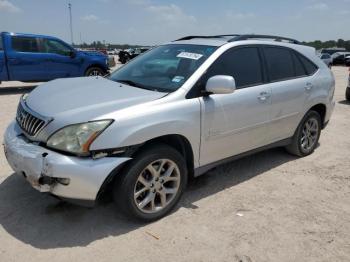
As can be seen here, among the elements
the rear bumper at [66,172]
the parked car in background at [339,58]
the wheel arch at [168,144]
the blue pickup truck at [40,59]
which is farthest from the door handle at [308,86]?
the parked car in background at [339,58]

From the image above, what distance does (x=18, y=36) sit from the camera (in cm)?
1100

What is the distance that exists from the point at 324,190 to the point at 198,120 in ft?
6.07

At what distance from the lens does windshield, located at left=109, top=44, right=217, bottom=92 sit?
11.8 ft

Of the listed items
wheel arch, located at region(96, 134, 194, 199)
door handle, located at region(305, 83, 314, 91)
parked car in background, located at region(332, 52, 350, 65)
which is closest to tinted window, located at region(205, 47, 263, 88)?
wheel arch, located at region(96, 134, 194, 199)

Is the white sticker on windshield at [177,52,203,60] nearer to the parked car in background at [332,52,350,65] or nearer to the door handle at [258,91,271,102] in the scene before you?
the door handle at [258,91,271,102]

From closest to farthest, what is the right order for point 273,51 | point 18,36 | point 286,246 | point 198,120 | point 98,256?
point 98,256 → point 286,246 → point 198,120 → point 273,51 → point 18,36

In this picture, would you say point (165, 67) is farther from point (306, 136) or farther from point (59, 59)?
point (59, 59)

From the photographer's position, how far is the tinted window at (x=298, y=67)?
15.8ft

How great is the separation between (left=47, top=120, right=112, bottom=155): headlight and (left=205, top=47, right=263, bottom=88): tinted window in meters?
1.30

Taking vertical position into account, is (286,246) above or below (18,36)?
below

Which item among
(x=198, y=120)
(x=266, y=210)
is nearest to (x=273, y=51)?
(x=198, y=120)

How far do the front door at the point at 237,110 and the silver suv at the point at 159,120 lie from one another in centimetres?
1

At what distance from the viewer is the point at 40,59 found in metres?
11.3

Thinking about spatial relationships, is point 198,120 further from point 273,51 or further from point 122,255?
point 273,51
